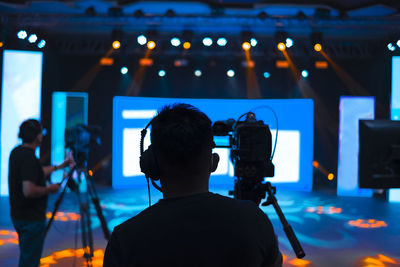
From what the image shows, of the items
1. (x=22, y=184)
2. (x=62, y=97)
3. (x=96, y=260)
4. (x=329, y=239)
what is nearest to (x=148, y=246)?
(x=22, y=184)

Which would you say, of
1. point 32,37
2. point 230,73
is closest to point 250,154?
point 32,37

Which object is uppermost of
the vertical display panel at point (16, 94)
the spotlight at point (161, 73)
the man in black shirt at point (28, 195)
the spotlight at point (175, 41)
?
the spotlight at point (175, 41)

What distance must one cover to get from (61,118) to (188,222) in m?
6.97

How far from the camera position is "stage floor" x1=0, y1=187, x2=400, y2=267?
3.41 meters

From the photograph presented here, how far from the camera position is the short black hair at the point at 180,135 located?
0.78m

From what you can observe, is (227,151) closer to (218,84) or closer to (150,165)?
(218,84)

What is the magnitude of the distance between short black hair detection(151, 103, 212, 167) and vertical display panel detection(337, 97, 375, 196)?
22.6 feet

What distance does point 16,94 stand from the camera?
6.18 meters

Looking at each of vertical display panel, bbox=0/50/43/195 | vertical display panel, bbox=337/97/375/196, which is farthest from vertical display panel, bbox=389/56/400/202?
vertical display panel, bbox=0/50/43/195

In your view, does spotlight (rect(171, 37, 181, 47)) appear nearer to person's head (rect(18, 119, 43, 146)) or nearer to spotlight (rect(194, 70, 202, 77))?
spotlight (rect(194, 70, 202, 77))

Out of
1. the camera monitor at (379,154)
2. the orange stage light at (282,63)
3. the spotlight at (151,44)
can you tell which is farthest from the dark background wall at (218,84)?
the camera monitor at (379,154)

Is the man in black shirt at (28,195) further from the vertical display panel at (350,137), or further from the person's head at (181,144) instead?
the vertical display panel at (350,137)

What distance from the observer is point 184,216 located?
0.74 m

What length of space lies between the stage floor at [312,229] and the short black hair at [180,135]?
2.75 meters
